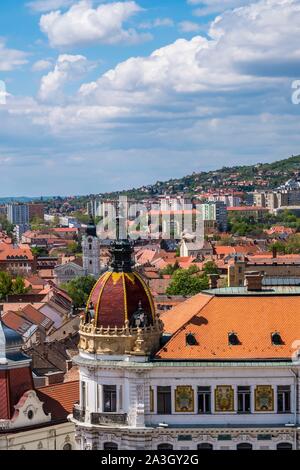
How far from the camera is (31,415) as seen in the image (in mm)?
66000

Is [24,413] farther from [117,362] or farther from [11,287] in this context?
[11,287]

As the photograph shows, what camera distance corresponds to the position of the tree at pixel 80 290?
162m

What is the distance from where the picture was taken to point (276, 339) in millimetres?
57875

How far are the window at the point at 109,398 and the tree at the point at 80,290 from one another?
10148cm

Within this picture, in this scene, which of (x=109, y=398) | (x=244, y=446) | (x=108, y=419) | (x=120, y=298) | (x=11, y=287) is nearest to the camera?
(x=244, y=446)

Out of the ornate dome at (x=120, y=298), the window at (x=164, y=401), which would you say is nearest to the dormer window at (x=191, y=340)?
the ornate dome at (x=120, y=298)

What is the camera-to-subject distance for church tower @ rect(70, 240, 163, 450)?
5688 centimetres

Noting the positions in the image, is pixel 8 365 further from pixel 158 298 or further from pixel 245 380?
pixel 158 298

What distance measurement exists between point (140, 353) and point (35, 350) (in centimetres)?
3677

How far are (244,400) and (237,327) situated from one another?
3933 mm

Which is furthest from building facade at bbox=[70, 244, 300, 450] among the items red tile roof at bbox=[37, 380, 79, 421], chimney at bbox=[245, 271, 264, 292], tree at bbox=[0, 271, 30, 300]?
tree at bbox=[0, 271, 30, 300]

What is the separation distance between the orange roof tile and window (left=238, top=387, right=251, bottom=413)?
5.32 feet

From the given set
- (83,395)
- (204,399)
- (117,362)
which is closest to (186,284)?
(83,395)
